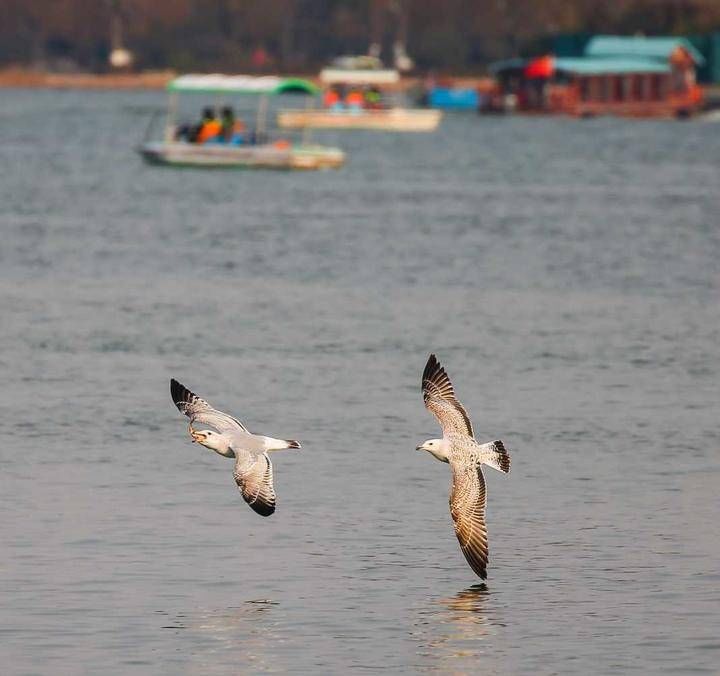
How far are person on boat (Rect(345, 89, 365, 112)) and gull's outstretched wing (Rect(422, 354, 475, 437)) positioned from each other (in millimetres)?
118868

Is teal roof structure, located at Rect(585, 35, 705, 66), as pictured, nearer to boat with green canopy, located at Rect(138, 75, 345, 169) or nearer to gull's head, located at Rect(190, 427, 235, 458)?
boat with green canopy, located at Rect(138, 75, 345, 169)

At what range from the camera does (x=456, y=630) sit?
61.2 feet

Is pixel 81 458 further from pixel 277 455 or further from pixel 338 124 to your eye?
pixel 338 124

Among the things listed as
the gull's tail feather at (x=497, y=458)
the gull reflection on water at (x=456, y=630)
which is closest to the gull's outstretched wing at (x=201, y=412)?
the gull's tail feather at (x=497, y=458)

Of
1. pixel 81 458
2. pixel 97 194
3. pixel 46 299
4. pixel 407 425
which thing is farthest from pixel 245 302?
pixel 97 194

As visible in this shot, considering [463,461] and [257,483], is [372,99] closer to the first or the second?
[463,461]

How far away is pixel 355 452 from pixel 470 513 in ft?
23.4

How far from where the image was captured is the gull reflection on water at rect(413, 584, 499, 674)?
17.8m

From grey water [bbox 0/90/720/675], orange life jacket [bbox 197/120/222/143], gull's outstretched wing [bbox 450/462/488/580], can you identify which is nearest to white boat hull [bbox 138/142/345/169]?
orange life jacket [bbox 197/120/222/143]

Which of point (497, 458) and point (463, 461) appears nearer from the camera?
point (497, 458)

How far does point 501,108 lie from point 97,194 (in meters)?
96.3

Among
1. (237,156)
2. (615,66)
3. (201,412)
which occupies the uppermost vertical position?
(201,412)

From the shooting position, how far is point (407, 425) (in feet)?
93.1

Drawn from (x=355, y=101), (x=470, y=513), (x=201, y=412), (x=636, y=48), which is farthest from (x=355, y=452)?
(x=636, y=48)
